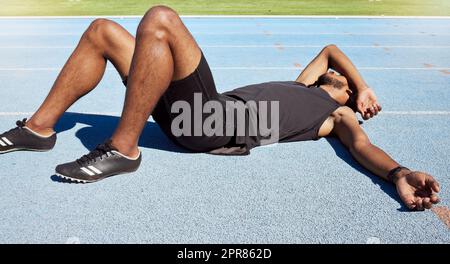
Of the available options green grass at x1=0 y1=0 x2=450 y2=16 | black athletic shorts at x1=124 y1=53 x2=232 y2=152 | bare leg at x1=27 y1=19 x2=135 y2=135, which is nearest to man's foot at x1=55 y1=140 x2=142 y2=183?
black athletic shorts at x1=124 y1=53 x2=232 y2=152

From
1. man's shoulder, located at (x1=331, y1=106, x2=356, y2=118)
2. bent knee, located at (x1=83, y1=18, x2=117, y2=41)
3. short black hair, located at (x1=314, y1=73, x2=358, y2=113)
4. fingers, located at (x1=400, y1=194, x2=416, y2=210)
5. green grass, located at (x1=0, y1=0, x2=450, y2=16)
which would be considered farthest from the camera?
green grass, located at (x1=0, y1=0, x2=450, y2=16)

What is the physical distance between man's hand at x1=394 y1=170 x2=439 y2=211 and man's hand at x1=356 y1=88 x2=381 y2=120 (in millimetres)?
703

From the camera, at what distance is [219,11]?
13312mm

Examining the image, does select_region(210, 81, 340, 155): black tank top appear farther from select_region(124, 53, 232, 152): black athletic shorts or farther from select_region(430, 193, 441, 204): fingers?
→ select_region(430, 193, 441, 204): fingers

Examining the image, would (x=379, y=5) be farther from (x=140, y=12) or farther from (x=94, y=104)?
(x=94, y=104)

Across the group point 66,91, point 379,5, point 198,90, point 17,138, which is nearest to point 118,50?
point 66,91

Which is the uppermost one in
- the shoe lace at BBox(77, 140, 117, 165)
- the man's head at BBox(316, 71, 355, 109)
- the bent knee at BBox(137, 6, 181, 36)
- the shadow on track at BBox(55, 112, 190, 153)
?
the bent knee at BBox(137, 6, 181, 36)

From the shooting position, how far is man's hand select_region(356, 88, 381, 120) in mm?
2926

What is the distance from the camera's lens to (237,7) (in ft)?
47.2

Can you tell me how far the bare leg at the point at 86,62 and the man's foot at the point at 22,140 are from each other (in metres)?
0.06

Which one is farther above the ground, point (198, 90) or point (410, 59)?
point (198, 90)

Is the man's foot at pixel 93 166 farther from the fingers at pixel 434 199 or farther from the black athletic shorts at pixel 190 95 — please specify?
the fingers at pixel 434 199

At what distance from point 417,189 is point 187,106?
1.33 metres
